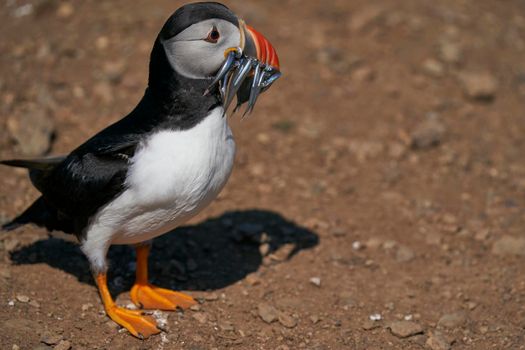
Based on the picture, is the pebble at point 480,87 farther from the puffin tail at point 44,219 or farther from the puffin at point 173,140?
the puffin tail at point 44,219

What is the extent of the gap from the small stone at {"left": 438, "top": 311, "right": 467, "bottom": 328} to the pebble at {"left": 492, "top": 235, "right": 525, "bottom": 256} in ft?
3.49

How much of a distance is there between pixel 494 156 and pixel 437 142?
1.99 ft

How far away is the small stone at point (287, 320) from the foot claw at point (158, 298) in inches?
24.5

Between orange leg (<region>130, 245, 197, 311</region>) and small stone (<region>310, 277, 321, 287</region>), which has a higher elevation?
orange leg (<region>130, 245, 197, 311</region>)

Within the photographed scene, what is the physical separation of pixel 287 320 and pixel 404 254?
142 cm

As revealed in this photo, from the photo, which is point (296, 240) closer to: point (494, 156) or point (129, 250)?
point (129, 250)

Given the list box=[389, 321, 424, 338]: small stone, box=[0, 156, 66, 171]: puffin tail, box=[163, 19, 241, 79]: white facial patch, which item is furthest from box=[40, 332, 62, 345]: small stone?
box=[389, 321, 424, 338]: small stone

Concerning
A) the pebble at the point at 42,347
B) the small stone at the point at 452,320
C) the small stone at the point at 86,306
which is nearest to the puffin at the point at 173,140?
the small stone at the point at 86,306

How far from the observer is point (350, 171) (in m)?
7.14

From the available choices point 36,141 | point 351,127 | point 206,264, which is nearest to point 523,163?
point 351,127

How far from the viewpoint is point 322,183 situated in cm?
695

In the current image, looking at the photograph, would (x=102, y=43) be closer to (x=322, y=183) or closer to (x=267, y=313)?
(x=322, y=183)

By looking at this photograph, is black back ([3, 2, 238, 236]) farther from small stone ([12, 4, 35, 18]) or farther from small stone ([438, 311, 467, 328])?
small stone ([12, 4, 35, 18])

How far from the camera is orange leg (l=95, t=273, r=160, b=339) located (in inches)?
186
